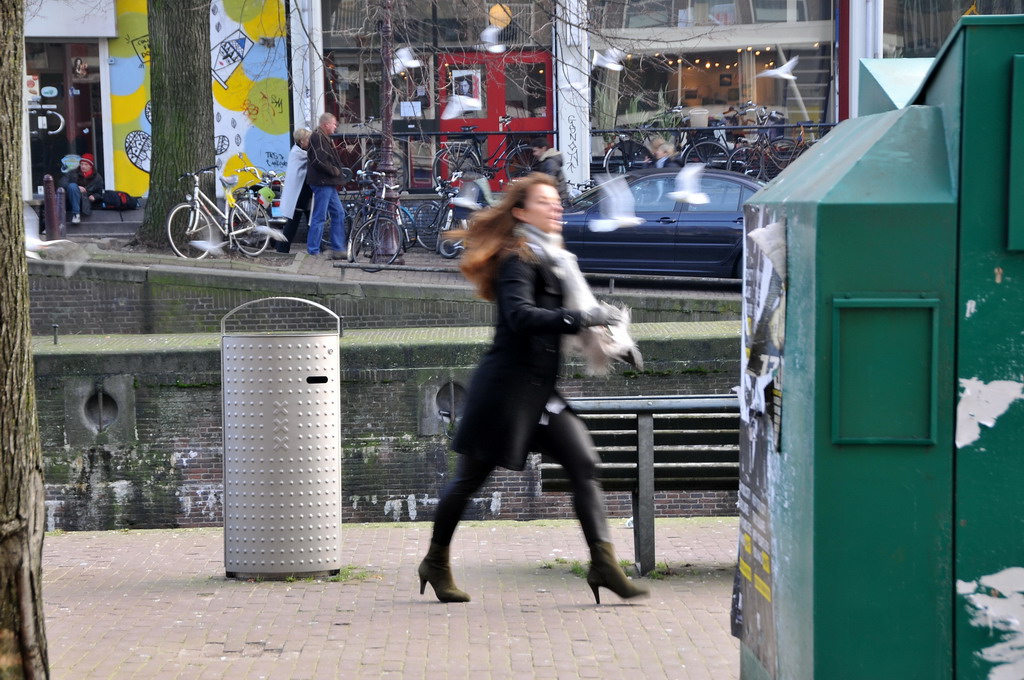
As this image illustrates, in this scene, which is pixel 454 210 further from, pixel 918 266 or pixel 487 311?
pixel 918 266

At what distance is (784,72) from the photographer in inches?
838

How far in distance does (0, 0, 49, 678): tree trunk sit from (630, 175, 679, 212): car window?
463 inches

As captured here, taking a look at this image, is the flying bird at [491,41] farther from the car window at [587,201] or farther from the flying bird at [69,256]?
the flying bird at [69,256]

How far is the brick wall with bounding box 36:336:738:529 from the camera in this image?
1001cm

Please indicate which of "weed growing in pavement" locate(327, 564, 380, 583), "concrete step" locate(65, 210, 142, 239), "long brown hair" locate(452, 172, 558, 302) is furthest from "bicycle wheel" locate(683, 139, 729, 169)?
"long brown hair" locate(452, 172, 558, 302)

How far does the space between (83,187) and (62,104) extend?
2372 mm

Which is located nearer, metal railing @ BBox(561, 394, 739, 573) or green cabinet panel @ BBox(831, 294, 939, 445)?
green cabinet panel @ BBox(831, 294, 939, 445)

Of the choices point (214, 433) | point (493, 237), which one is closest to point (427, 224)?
point (214, 433)

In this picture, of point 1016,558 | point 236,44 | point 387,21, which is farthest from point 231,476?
point 236,44

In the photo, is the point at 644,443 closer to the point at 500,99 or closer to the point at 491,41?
the point at 491,41

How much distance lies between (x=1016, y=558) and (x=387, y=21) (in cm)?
1249

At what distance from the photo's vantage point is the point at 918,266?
9.53 ft

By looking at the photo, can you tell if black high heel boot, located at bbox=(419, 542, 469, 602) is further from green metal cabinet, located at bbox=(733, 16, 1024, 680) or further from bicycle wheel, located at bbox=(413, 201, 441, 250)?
bicycle wheel, located at bbox=(413, 201, 441, 250)

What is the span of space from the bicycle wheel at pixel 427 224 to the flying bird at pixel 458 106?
9.86 feet
